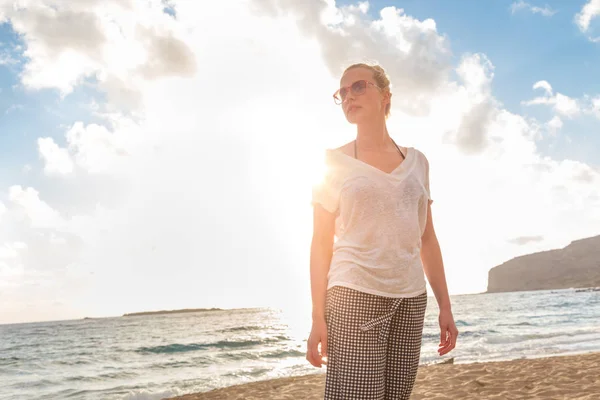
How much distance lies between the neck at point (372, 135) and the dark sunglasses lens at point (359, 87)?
144 millimetres

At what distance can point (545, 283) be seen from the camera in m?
143

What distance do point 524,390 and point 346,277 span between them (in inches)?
291

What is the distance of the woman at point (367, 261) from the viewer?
5.90ft

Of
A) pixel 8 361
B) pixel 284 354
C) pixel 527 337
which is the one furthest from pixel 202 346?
pixel 527 337

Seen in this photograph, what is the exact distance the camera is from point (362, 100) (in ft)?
6.86

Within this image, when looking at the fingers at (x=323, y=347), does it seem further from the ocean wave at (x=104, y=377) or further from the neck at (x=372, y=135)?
the ocean wave at (x=104, y=377)

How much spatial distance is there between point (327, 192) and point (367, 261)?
33cm

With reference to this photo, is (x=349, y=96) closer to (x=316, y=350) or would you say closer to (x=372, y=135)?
(x=372, y=135)

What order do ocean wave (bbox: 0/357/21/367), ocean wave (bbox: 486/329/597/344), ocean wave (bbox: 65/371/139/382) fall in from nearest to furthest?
ocean wave (bbox: 65/371/139/382), ocean wave (bbox: 486/329/597/344), ocean wave (bbox: 0/357/21/367)

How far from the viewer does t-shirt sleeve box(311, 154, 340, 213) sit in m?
1.95

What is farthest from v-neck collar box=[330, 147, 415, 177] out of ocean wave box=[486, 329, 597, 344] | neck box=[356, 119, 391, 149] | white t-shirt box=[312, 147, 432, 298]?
ocean wave box=[486, 329, 597, 344]

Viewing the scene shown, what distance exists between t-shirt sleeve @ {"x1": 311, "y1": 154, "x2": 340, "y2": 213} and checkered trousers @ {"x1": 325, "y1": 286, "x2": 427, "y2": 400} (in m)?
0.33

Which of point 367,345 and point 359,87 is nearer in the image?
point 367,345

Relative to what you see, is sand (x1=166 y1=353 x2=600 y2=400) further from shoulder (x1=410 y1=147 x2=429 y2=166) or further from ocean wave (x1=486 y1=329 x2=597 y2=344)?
ocean wave (x1=486 y1=329 x2=597 y2=344)
